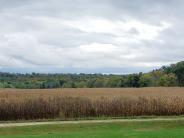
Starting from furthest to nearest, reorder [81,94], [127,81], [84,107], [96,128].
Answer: [127,81] → [81,94] → [84,107] → [96,128]

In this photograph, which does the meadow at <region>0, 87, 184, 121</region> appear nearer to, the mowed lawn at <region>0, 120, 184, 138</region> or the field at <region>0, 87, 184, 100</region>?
the field at <region>0, 87, 184, 100</region>

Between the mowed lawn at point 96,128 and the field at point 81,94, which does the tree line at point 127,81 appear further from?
the mowed lawn at point 96,128

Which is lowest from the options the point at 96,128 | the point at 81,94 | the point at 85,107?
the point at 96,128

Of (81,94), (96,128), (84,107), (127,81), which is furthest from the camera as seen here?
(127,81)

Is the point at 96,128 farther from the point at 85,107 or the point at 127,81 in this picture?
the point at 127,81

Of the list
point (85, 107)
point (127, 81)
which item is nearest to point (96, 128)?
point (85, 107)

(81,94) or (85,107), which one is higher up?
(81,94)

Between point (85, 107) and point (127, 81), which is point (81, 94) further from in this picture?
point (127, 81)

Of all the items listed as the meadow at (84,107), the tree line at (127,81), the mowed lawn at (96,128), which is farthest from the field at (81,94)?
the tree line at (127,81)

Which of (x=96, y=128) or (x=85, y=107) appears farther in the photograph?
(x=85, y=107)

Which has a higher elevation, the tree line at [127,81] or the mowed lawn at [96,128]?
the tree line at [127,81]

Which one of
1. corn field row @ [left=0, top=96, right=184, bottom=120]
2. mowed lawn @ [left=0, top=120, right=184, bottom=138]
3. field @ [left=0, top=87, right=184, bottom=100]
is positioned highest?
field @ [left=0, top=87, right=184, bottom=100]

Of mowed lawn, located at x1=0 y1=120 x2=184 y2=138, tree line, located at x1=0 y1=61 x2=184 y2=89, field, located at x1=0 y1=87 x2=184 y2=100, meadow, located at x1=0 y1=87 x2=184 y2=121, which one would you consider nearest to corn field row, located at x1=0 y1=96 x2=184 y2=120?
meadow, located at x1=0 y1=87 x2=184 y2=121

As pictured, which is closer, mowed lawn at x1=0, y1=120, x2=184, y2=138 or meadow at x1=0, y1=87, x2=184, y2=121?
mowed lawn at x1=0, y1=120, x2=184, y2=138
